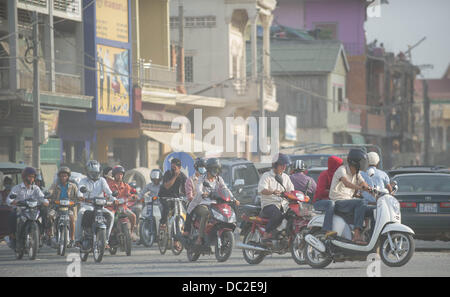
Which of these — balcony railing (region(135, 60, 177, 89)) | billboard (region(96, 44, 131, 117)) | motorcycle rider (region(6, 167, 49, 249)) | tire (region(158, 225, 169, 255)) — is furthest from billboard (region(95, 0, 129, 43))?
motorcycle rider (region(6, 167, 49, 249))

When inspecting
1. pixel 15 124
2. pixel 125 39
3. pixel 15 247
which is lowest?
pixel 15 247

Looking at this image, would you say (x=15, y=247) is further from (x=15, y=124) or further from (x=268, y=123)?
(x=268, y=123)

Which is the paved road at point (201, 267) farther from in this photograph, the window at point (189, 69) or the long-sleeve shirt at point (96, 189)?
the window at point (189, 69)

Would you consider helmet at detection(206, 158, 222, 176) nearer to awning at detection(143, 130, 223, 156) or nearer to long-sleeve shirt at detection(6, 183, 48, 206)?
long-sleeve shirt at detection(6, 183, 48, 206)

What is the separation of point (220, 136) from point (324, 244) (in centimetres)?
3179

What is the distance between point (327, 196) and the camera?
52.9 feet

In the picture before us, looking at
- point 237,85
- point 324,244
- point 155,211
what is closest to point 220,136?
point 237,85

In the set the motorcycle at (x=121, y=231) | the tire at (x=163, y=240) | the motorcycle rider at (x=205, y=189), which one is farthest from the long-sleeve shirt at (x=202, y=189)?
the tire at (x=163, y=240)

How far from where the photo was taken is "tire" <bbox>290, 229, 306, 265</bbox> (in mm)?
16422

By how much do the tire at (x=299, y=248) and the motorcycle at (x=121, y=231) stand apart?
369 cm

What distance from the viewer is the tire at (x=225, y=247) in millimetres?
17109

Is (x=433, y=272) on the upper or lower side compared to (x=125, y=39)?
lower

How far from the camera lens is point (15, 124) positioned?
32.8 meters

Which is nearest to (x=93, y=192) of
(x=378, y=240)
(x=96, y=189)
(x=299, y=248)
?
(x=96, y=189)
